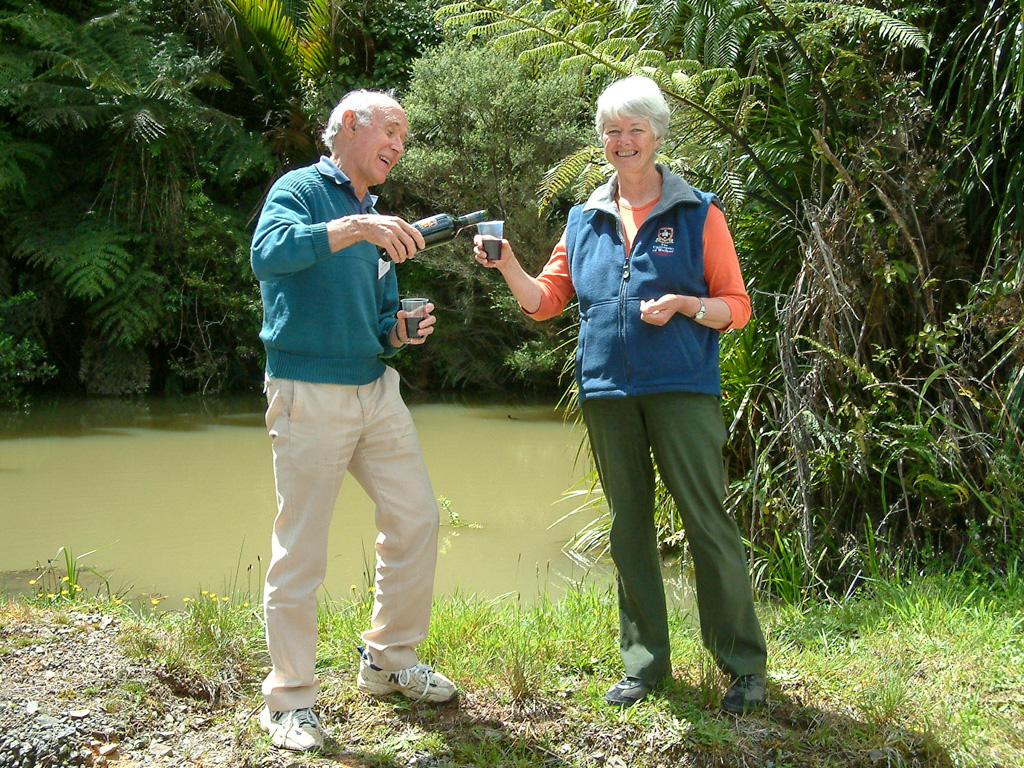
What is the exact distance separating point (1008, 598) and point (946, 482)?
1.93 feet

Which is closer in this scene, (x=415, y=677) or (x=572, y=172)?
(x=415, y=677)

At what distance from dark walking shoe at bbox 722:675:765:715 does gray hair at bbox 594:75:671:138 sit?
64.8 inches

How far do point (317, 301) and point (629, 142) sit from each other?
102cm

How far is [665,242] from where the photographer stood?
288 centimetres

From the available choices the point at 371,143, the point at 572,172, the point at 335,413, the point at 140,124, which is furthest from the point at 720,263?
the point at 140,124

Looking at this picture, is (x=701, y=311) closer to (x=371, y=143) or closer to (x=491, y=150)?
(x=371, y=143)

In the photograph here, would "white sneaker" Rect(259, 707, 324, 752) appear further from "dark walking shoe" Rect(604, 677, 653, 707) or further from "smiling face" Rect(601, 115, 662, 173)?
"smiling face" Rect(601, 115, 662, 173)

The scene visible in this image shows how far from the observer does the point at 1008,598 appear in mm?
3666

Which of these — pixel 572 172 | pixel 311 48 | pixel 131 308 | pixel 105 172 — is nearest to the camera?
pixel 572 172

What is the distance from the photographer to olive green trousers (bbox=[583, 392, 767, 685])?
112 inches

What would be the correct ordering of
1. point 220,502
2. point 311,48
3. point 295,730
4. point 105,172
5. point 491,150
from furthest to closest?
point 311,48 → point 105,172 → point 491,150 → point 220,502 → point 295,730

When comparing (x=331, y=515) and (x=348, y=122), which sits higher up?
(x=348, y=122)

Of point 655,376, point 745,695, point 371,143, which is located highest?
point 371,143

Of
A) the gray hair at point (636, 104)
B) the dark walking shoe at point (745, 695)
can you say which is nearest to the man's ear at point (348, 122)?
the gray hair at point (636, 104)
